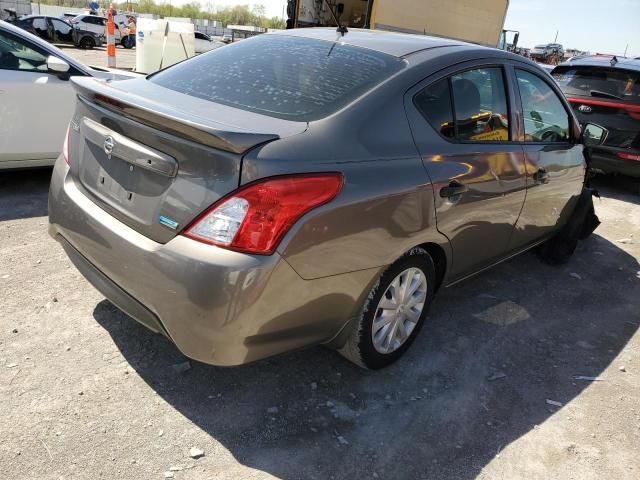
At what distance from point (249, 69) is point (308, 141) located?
915mm

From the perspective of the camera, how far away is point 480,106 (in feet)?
10.3

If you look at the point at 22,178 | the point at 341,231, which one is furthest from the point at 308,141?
the point at 22,178

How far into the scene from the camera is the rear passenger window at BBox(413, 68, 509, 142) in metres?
2.77

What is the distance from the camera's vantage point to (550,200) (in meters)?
3.99

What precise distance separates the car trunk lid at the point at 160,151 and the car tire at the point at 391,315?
2.94 feet

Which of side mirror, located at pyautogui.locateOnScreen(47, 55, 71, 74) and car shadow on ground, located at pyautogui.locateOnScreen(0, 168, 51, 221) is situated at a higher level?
side mirror, located at pyautogui.locateOnScreen(47, 55, 71, 74)

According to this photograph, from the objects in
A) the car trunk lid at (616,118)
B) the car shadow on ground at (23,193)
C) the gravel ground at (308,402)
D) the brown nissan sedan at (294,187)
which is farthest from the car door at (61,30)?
the brown nissan sedan at (294,187)

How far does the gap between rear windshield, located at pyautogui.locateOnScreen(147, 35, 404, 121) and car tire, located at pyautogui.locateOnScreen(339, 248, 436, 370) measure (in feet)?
2.86

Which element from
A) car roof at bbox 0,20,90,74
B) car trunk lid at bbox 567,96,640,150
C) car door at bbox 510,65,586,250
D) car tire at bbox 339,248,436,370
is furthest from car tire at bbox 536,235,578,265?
car roof at bbox 0,20,90,74

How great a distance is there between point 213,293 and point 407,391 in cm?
132

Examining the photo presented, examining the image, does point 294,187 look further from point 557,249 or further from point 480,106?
point 557,249

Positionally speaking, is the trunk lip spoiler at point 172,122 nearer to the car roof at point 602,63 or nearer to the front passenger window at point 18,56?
the front passenger window at point 18,56

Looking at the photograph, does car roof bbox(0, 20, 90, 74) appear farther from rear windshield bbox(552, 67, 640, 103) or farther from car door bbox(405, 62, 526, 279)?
rear windshield bbox(552, 67, 640, 103)

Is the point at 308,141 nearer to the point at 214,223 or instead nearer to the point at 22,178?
the point at 214,223
